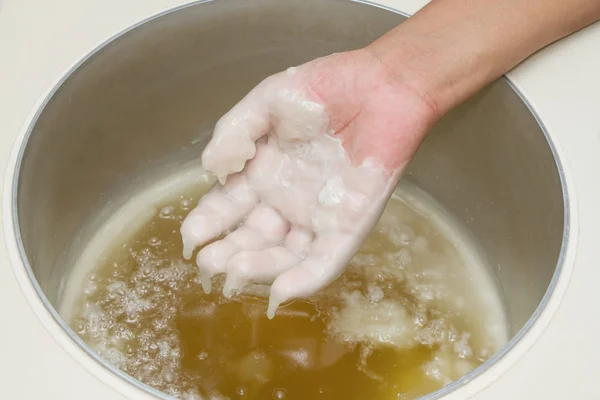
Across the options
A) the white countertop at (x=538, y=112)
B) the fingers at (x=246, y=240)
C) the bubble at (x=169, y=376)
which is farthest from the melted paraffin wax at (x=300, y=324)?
the white countertop at (x=538, y=112)

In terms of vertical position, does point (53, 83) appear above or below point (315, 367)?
above

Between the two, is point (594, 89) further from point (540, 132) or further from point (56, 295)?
point (56, 295)

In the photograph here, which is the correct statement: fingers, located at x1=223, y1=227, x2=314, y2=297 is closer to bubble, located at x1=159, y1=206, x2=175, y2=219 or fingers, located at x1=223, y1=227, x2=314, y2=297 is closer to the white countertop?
the white countertop

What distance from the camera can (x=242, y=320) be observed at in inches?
34.0

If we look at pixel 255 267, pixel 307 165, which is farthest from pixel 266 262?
pixel 307 165

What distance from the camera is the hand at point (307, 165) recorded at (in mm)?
711

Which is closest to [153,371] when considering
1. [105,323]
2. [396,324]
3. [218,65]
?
[105,323]

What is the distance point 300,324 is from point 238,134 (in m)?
0.29

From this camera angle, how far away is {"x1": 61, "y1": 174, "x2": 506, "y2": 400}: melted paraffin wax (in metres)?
0.80

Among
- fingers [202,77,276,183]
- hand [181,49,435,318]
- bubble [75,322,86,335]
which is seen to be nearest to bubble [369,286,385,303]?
hand [181,49,435,318]

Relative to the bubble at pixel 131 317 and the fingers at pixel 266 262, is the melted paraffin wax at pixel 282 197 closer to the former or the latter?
the fingers at pixel 266 262

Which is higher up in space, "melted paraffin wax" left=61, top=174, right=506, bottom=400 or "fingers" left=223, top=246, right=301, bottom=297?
"fingers" left=223, top=246, right=301, bottom=297

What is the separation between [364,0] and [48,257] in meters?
0.56

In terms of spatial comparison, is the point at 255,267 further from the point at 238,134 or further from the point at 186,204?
the point at 186,204
